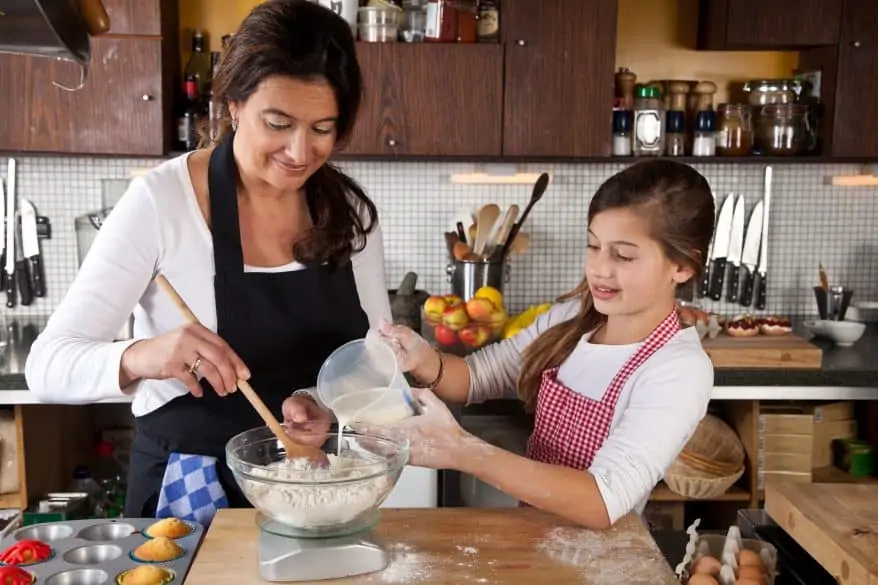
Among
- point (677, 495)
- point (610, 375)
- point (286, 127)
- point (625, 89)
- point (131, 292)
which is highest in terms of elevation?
point (625, 89)

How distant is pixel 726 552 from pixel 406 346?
0.60 metres

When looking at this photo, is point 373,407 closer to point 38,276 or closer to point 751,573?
point 751,573

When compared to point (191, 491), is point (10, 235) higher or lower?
higher

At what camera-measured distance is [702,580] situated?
4.32 feet

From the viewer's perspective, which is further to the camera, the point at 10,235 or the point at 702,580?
the point at 10,235

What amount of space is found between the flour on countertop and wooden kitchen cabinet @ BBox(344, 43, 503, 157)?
180 centimetres

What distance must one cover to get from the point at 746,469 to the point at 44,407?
1989 mm

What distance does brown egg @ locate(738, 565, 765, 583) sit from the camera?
133 cm

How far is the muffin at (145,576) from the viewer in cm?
125

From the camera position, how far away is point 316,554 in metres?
1.24

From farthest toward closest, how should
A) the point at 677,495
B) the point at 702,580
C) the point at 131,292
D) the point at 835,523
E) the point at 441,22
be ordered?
the point at 441,22
the point at 677,495
the point at 131,292
the point at 835,523
the point at 702,580

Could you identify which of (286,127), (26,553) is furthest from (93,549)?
(286,127)

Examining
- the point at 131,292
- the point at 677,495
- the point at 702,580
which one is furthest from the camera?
the point at 677,495

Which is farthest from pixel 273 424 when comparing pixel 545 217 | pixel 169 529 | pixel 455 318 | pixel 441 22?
pixel 545 217
